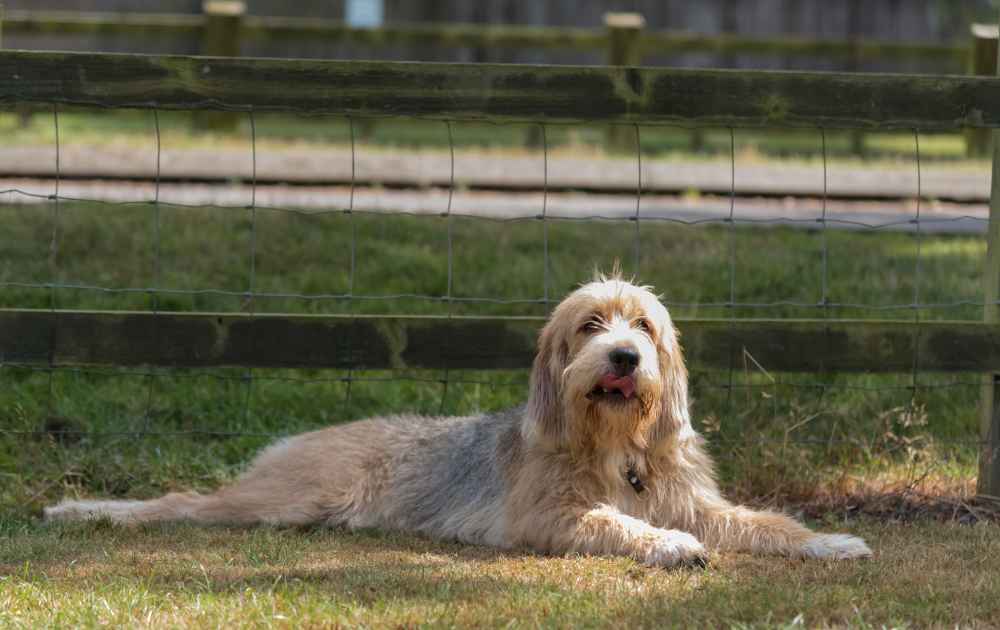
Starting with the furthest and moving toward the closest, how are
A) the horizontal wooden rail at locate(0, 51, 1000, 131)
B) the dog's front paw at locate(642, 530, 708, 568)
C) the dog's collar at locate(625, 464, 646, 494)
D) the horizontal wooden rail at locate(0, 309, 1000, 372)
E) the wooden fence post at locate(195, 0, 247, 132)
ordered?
the wooden fence post at locate(195, 0, 247, 132)
the horizontal wooden rail at locate(0, 309, 1000, 372)
the horizontal wooden rail at locate(0, 51, 1000, 131)
the dog's collar at locate(625, 464, 646, 494)
the dog's front paw at locate(642, 530, 708, 568)

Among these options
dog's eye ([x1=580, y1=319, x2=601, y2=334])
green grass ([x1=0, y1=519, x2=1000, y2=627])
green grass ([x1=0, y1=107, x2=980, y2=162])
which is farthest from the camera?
green grass ([x1=0, y1=107, x2=980, y2=162])

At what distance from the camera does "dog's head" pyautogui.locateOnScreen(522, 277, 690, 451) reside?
18.3 ft

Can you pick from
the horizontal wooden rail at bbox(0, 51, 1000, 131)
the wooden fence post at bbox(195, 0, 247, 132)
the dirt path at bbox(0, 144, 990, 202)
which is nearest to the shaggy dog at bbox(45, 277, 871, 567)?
the horizontal wooden rail at bbox(0, 51, 1000, 131)

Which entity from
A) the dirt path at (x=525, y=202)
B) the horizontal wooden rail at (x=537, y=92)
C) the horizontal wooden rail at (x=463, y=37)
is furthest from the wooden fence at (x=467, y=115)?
the horizontal wooden rail at (x=463, y=37)

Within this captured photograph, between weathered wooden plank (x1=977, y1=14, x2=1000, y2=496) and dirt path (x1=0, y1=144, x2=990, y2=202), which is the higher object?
dirt path (x1=0, y1=144, x2=990, y2=202)

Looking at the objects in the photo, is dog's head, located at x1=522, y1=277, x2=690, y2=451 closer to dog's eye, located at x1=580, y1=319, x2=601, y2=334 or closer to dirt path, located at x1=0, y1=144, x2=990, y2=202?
dog's eye, located at x1=580, y1=319, x2=601, y2=334

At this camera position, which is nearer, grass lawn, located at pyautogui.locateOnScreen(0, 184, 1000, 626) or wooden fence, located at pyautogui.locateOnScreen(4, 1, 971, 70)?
grass lawn, located at pyautogui.locateOnScreen(0, 184, 1000, 626)

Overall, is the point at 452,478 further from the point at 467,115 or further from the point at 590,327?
the point at 467,115

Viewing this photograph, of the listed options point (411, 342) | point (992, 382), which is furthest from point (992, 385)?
point (411, 342)

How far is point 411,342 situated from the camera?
21.6 ft

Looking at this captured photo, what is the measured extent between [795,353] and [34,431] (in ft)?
12.5

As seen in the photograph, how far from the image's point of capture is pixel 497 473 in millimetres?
6211

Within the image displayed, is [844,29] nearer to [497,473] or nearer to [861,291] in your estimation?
[861,291]

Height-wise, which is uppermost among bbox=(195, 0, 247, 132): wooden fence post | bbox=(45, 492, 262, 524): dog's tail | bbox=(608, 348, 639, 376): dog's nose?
bbox=(195, 0, 247, 132): wooden fence post
